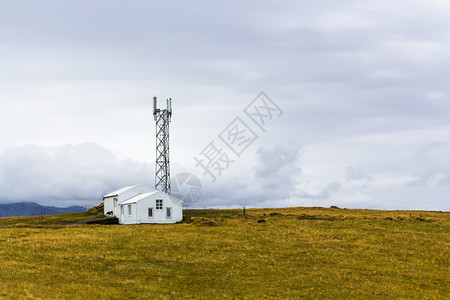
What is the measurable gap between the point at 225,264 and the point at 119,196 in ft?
148

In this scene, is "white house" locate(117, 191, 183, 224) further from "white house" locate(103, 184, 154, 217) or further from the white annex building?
"white house" locate(103, 184, 154, 217)

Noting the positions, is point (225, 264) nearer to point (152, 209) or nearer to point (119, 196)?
point (152, 209)

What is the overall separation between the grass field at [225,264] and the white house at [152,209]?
13799 millimetres

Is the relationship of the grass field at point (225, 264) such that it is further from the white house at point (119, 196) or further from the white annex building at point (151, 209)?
the white house at point (119, 196)

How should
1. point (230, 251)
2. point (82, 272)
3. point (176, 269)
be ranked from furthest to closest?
point (230, 251), point (176, 269), point (82, 272)

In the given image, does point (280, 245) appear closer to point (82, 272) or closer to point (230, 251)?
point (230, 251)

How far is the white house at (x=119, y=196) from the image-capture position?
75.5 m

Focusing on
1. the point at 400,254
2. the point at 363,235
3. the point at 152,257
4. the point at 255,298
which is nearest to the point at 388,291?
the point at 255,298

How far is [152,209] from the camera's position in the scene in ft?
220

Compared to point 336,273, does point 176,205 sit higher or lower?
higher

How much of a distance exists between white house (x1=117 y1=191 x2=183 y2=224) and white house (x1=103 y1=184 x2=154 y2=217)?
18.8ft

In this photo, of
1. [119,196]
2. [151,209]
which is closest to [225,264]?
[151,209]

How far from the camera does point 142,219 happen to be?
6600 cm

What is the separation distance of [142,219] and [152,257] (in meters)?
31.3
